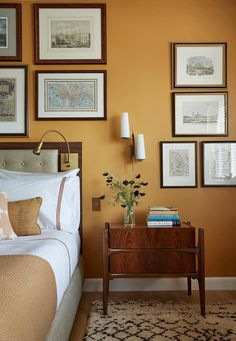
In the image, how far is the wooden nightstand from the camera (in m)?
2.48

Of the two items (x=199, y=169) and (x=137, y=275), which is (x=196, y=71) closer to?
(x=199, y=169)

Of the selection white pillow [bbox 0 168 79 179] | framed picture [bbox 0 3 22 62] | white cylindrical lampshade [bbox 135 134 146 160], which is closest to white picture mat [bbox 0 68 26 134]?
framed picture [bbox 0 3 22 62]

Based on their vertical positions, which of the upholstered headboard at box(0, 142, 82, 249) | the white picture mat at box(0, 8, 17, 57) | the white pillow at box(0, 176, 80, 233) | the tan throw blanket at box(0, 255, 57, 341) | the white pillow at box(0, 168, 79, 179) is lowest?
the tan throw blanket at box(0, 255, 57, 341)

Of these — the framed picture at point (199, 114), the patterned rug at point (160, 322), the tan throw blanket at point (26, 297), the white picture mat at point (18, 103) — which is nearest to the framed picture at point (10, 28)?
the white picture mat at point (18, 103)

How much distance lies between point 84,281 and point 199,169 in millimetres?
1505

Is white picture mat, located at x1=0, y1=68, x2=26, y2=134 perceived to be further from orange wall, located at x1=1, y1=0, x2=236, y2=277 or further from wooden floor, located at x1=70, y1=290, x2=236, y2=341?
wooden floor, located at x1=70, y1=290, x2=236, y2=341

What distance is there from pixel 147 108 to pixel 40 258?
1.93 m

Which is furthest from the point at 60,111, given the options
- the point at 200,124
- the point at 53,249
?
the point at 53,249

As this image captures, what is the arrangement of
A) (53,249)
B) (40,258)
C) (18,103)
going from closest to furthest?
(40,258)
(53,249)
(18,103)

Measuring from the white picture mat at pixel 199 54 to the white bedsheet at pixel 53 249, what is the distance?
1834mm

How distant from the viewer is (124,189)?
2863mm

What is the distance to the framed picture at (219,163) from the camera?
3.03m

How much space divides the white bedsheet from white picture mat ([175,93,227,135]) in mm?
1485

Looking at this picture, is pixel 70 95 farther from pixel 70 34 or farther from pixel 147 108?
pixel 147 108
